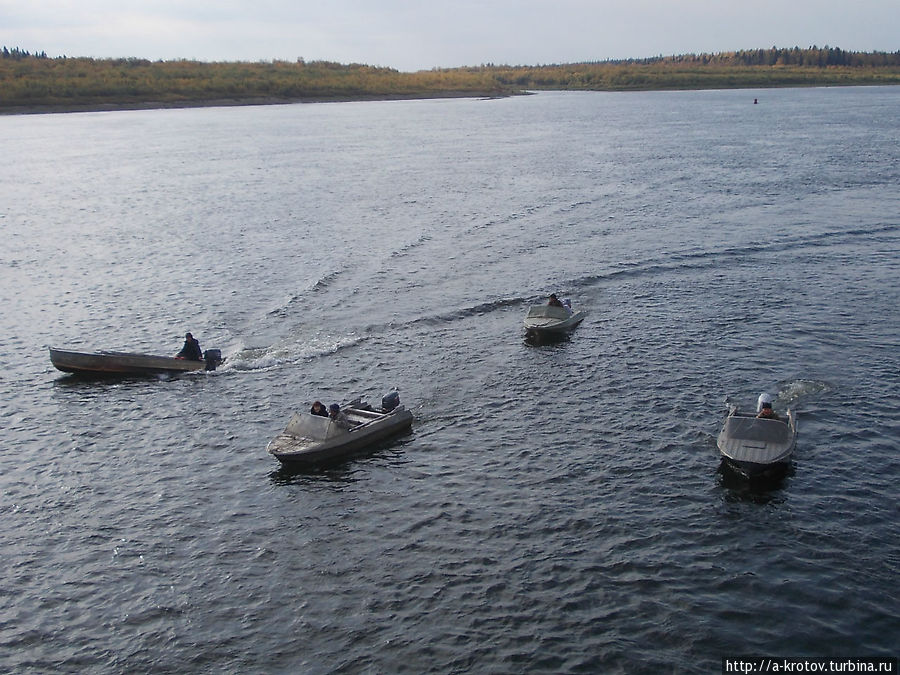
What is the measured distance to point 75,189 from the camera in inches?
4291

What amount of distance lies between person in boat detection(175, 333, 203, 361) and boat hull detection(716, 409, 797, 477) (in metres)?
27.0

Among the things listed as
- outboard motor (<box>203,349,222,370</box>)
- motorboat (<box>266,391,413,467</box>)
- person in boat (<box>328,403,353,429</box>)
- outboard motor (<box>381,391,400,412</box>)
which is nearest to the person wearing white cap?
motorboat (<box>266,391,413,467</box>)

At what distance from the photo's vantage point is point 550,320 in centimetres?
4616

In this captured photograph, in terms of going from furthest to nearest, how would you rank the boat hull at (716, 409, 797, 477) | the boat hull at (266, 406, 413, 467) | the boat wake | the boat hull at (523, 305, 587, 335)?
the boat hull at (523, 305, 587, 335), the boat wake, the boat hull at (266, 406, 413, 467), the boat hull at (716, 409, 797, 477)

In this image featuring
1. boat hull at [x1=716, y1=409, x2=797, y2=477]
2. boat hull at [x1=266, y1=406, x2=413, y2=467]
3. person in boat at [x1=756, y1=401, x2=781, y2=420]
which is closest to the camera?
boat hull at [x1=716, y1=409, x2=797, y2=477]

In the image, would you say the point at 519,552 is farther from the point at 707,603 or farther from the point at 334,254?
the point at 334,254

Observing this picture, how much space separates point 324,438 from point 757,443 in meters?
16.9

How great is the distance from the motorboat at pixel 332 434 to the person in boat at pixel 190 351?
11.6 meters

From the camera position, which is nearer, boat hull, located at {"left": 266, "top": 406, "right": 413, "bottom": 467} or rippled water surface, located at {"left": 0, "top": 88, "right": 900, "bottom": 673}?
rippled water surface, located at {"left": 0, "top": 88, "right": 900, "bottom": 673}

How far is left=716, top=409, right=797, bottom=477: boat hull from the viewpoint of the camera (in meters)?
29.6

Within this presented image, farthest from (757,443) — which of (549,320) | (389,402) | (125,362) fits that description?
(125,362)

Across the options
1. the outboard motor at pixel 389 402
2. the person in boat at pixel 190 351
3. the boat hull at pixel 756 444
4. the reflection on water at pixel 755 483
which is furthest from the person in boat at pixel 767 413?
the person in boat at pixel 190 351

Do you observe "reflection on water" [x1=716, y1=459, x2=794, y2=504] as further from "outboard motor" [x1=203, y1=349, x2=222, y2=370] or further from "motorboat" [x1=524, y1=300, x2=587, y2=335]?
"outboard motor" [x1=203, y1=349, x2=222, y2=370]

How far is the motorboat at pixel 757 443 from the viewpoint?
29625mm
